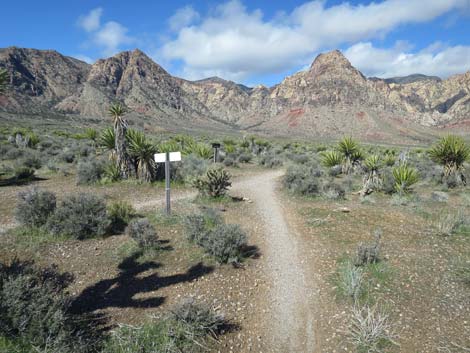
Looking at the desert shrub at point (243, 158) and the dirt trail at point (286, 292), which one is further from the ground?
the desert shrub at point (243, 158)

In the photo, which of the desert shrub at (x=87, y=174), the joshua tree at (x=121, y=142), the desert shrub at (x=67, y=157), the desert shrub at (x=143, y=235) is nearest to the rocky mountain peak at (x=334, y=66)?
the desert shrub at (x=67, y=157)

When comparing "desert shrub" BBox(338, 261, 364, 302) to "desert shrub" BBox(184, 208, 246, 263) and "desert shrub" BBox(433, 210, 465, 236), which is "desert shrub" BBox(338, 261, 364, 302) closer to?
"desert shrub" BBox(184, 208, 246, 263)

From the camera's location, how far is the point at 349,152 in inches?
629

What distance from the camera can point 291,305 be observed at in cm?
456

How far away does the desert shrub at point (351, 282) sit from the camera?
181 inches

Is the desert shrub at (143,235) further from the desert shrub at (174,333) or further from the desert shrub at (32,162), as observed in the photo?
the desert shrub at (32,162)

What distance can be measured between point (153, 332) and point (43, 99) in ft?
426

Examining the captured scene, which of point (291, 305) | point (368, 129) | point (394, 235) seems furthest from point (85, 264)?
point (368, 129)

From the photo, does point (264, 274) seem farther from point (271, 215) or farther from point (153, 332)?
point (271, 215)

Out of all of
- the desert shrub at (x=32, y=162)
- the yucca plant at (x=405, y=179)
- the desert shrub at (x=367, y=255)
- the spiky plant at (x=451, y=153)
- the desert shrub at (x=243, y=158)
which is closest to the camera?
the desert shrub at (x=367, y=255)

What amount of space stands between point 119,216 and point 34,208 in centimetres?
177

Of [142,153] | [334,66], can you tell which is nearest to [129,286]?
[142,153]

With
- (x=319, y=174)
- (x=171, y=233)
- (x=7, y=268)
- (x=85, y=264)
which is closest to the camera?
(x=7, y=268)

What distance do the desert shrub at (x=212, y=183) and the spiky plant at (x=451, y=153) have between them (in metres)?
9.78
